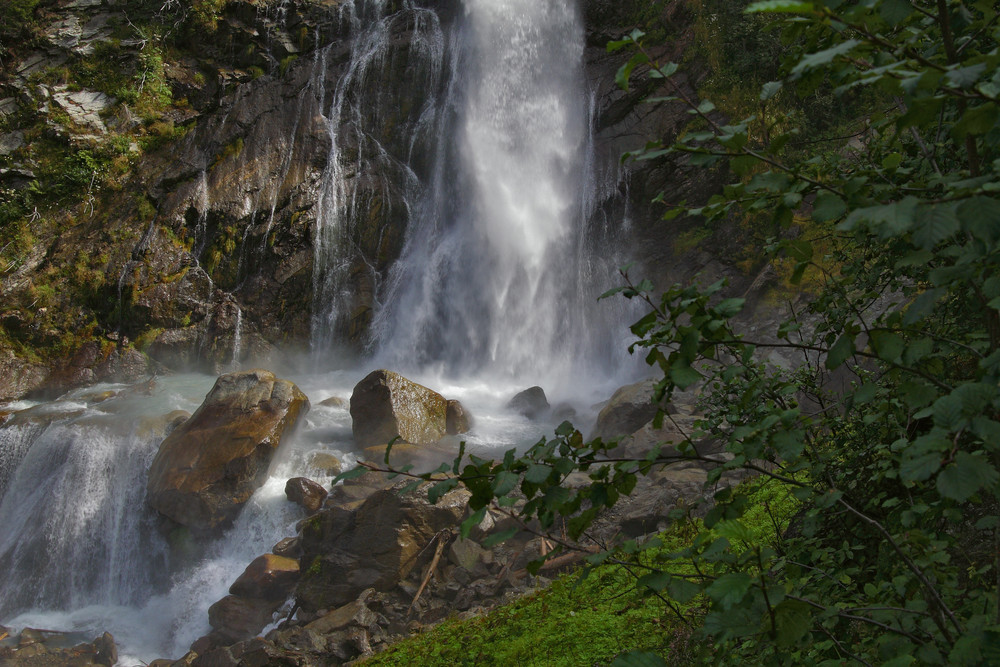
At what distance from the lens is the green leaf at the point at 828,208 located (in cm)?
108

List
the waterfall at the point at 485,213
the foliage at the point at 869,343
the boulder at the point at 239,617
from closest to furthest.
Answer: the foliage at the point at 869,343, the boulder at the point at 239,617, the waterfall at the point at 485,213

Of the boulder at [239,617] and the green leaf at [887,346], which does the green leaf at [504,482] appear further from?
the boulder at [239,617]

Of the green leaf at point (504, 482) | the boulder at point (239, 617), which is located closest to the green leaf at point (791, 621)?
the green leaf at point (504, 482)

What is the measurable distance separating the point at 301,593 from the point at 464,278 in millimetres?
11382

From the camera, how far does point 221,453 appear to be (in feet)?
31.7

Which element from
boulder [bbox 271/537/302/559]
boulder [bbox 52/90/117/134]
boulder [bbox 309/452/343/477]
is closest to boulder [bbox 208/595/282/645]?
boulder [bbox 271/537/302/559]

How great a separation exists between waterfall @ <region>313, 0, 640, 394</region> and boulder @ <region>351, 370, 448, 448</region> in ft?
16.6

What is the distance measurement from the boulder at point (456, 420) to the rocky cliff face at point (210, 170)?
6018 millimetres

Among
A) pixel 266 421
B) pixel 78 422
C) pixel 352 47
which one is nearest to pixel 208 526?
pixel 266 421

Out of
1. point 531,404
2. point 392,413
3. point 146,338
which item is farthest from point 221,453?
point 146,338

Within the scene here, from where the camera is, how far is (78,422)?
427 inches

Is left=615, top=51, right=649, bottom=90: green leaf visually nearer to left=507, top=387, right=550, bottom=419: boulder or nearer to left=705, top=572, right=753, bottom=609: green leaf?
left=705, top=572, right=753, bottom=609: green leaf

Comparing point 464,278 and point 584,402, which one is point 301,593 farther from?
point 464,278

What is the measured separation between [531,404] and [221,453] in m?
6.60
